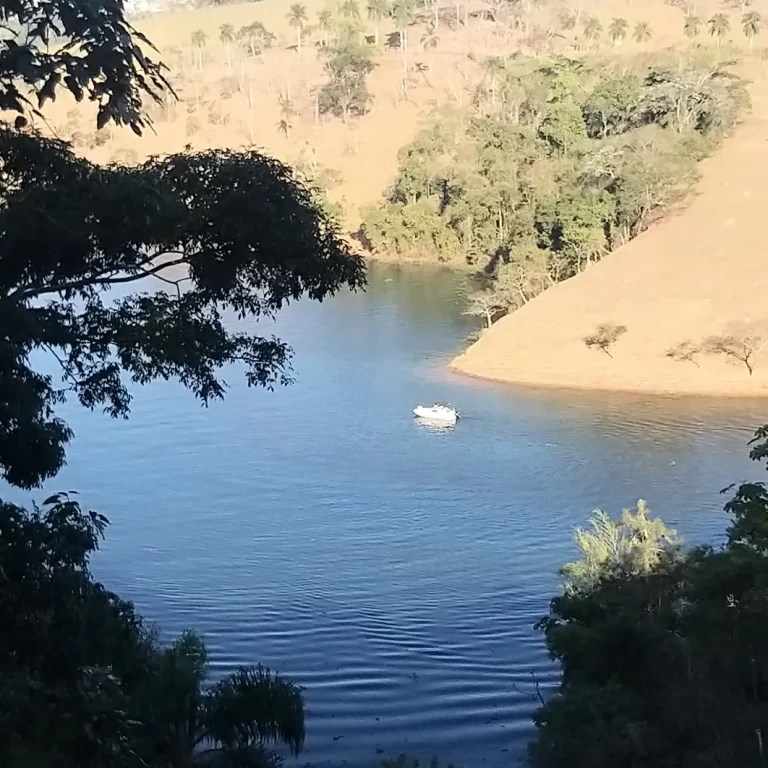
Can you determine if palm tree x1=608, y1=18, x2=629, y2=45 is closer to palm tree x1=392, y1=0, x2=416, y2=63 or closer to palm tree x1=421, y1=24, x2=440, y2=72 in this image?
palm tree x1=421, y1=24, x2=440, y2=72

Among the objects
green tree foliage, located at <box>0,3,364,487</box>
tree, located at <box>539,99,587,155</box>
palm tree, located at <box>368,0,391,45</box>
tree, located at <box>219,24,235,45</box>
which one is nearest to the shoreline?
tree, located at <box>539,99,587,155</box>

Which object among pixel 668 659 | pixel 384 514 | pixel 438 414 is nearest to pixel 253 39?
pixel 438 414

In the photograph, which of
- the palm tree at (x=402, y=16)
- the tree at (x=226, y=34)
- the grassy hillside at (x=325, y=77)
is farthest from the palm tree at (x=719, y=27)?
the tree at (x=226, y=34)

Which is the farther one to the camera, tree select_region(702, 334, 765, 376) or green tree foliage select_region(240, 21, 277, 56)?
green tree foliage select_region(240, 21, 277, 56)

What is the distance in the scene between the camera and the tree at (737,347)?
30.5m

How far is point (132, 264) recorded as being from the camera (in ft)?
19.9

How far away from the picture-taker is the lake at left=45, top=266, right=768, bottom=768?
11.9 metres

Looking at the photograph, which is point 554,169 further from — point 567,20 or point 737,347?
point 567,20

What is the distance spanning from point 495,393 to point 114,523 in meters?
12.8

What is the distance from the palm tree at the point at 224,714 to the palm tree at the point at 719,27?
65.1 metres

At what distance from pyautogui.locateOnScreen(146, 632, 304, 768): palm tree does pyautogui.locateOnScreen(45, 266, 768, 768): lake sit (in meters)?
2.90

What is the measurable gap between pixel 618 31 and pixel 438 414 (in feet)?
169

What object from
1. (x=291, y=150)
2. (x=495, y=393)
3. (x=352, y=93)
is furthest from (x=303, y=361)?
(x=352, y=93)

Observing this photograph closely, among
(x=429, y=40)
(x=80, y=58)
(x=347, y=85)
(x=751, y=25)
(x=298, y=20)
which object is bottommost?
(x=80, y=58)
